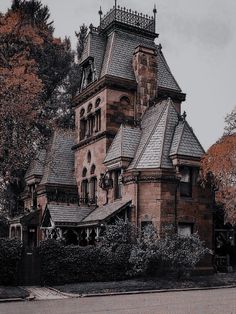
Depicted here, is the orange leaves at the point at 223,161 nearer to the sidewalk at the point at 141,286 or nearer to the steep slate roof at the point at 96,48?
the sidewalk at the point at 141,286

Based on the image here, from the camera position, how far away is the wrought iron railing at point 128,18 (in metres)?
36.1

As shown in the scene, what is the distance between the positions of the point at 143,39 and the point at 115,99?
6.69 m

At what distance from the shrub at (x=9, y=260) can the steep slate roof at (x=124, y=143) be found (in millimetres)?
9032

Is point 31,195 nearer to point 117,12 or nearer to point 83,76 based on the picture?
point 83,76

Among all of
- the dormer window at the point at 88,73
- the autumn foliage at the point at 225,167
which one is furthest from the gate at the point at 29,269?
the dormer window at the point at 88,73

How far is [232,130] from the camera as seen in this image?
28.1 metres

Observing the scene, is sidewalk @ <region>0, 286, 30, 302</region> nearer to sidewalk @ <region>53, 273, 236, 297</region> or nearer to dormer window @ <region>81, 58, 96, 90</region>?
sidewalk @ <region>53, 273, 236, 297</region>

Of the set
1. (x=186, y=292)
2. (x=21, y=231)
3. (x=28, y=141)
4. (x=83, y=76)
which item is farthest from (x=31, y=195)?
(x=186, y=292)

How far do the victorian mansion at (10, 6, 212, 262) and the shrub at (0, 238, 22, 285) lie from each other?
5.70 m

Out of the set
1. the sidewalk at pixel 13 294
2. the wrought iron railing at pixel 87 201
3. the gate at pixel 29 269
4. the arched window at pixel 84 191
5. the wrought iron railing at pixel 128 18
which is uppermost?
the wrought iron railing at pixel 128 18

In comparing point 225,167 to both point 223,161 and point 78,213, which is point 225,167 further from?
point 78,213

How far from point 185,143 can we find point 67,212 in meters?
8.44

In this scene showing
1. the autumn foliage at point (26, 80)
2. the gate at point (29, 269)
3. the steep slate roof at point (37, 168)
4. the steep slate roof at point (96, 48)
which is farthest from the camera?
the steep slate roof at point (37, 168)

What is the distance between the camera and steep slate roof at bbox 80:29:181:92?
33.7 meters
